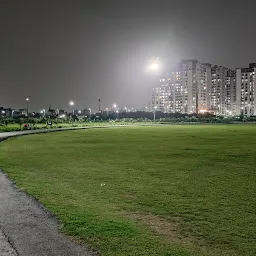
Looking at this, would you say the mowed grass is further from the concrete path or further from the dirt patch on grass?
the concrete path

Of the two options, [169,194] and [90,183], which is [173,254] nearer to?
[169,194]

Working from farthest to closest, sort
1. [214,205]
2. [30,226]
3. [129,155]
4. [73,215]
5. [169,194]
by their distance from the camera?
[129,155] < [169,194] < [214,205] < [73,215] < [30,226]

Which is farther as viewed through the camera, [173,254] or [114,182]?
[114,182]

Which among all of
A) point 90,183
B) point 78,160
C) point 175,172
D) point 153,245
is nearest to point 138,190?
point 90,183

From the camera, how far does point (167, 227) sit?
24.5 feet

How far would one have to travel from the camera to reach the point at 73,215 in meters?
8.16

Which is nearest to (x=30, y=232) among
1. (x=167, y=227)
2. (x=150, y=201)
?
(x=167, y=227)

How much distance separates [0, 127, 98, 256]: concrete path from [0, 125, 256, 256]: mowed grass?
0.29m

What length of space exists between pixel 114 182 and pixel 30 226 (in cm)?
510

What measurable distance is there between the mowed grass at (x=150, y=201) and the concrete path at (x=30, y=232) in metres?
0.29

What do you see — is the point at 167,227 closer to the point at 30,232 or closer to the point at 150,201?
the point at 150,201

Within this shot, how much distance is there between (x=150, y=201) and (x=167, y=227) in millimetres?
2200

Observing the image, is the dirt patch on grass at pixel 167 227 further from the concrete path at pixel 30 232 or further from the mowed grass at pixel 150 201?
the concrete path at pixel 30 232

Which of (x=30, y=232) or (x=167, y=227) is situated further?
(x=167, y=227)
